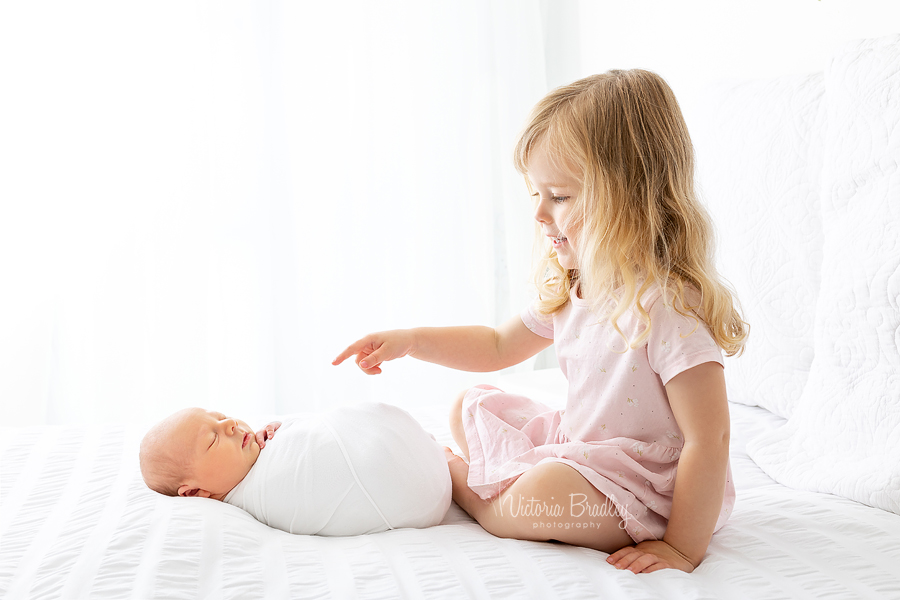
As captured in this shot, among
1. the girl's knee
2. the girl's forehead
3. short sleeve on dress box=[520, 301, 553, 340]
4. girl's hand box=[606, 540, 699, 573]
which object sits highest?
the girl's forehead

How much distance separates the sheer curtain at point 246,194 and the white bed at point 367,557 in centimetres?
113

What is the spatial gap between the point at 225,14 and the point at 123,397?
1134 millimetres

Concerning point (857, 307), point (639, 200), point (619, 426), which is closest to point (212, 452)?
point (619, 426)

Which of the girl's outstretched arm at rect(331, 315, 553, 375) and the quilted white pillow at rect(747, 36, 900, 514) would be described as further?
the girl's outstretched arm at rect(331, 315, 553, 375)

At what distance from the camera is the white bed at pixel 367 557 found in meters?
0.68

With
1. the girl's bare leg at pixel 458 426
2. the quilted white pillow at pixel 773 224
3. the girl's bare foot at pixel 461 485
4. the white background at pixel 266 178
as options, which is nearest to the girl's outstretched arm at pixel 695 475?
the girl's bare foot at pixel 461 485

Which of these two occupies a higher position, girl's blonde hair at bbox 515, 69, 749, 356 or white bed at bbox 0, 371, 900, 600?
girl's blonde hair at bbox 515, 69, 749, 356

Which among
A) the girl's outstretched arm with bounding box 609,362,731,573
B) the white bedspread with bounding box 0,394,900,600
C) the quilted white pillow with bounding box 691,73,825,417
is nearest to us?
the white bedspread with bounding box 0,394,900,600

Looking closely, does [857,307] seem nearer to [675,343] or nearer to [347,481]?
[675,343]

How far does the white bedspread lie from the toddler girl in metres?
0.05

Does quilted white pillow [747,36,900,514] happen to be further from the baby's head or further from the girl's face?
the baby's head

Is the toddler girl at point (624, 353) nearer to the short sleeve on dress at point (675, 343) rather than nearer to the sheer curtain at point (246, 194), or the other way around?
the short sleeve on dress at point (675, 343)

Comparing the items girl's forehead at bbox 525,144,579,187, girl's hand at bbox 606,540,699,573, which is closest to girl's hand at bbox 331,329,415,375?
girl's forehead at bbox 525,144,579,187

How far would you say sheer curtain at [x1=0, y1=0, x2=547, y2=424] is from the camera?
1910mm
